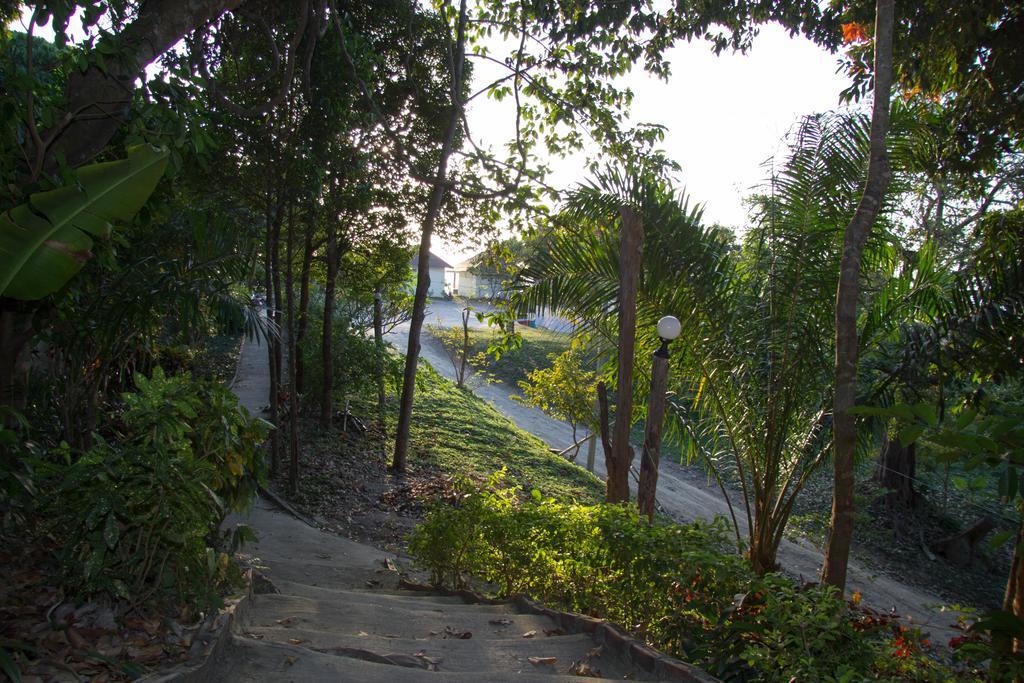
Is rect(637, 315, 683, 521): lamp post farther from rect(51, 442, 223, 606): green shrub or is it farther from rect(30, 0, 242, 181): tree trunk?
rect(30, 0, 242, 181): tree trunk

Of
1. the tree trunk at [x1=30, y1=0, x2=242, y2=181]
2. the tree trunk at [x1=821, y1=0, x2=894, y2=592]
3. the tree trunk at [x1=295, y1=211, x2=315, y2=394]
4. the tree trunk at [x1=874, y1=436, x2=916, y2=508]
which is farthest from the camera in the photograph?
the tree trunk at [x1=874, y1=436, x2=916, y2=508]

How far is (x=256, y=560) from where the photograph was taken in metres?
6.03

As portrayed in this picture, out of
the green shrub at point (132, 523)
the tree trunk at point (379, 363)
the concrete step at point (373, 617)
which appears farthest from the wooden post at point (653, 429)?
the tree trunk at point (379, 363)

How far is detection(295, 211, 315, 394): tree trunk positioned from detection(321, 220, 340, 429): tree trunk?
295 mm

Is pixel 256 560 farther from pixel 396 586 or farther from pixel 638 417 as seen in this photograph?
pixel 638 417

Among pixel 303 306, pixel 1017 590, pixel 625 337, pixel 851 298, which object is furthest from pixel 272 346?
pixel 1017 590

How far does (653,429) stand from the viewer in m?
6.94

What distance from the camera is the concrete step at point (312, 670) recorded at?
3.30 m

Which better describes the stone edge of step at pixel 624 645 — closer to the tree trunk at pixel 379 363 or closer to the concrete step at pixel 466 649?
the concrete step at pixel 466 649

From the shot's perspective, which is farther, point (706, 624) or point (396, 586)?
point (396, 586)

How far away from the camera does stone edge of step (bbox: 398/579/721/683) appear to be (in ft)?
12.1

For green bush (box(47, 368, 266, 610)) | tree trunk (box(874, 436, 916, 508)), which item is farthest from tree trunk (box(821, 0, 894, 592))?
tree trunk (box(874, 436, 916, 508))

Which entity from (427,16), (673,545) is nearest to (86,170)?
(673,545)

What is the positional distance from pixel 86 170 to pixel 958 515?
65.1ft
